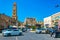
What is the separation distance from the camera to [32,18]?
563 ft

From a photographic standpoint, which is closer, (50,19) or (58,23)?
(58,23)

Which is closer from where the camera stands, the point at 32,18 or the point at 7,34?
the point at 7,34

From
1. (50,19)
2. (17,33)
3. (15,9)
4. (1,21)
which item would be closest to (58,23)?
(50,19)

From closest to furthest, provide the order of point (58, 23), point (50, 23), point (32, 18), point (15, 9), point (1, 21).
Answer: point (58, 23)
point (1, 21)
point (50, 23)
point (15, 9)
point (32, 18)

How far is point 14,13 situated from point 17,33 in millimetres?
115047

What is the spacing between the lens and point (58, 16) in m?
90.6

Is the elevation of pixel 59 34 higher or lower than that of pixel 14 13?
lower

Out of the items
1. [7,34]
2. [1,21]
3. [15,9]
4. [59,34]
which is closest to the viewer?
[59,34]

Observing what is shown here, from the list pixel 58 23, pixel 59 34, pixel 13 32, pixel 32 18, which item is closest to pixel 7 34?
pixel 13 32

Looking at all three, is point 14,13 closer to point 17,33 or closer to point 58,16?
point 58,16

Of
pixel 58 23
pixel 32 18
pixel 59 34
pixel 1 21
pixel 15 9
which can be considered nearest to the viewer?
pixel 59 34

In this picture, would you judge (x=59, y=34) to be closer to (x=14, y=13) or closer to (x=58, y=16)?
(x=58, y=16)

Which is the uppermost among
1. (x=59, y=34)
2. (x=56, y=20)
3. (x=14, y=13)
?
(x=14, y=13)

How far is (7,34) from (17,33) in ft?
7.42
